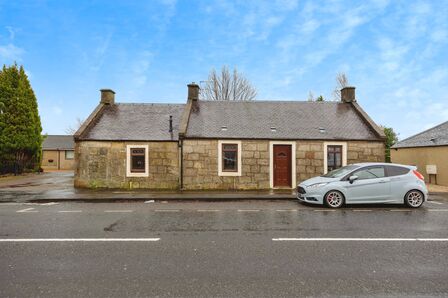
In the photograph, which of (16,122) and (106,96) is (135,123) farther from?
(16,122)

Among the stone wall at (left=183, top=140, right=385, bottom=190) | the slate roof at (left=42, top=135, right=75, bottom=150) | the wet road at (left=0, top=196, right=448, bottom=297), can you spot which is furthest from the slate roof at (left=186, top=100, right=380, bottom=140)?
the slate roof at (left=42, top=135, right=75, bottom=150)

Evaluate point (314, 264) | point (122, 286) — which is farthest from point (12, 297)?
point (314, 264)

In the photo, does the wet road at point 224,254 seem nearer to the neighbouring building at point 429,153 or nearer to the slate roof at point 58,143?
the neighbouring building at point 429,153

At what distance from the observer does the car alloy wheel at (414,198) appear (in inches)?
387

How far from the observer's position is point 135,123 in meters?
17.4

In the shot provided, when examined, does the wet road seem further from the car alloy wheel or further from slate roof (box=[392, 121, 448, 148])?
slate roof (box=[392, 121, 448, 148])

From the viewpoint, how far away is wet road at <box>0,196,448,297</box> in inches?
146

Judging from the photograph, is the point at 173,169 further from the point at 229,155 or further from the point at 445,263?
the point at 445,263

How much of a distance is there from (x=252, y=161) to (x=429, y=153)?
13.3 metres

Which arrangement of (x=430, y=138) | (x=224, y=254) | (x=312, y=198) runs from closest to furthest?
(x=224, y=254)
(x=312, y=198)
(x=430, y=138)

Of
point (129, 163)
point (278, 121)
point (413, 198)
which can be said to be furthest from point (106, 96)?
point (413, 198)

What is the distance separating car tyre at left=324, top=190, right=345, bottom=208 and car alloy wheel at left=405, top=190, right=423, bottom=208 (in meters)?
2.32

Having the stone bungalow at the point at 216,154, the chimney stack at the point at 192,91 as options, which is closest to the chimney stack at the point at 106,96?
the stone bungalow at the point at 216,154

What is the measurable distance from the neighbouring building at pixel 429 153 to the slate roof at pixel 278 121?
235 inches
